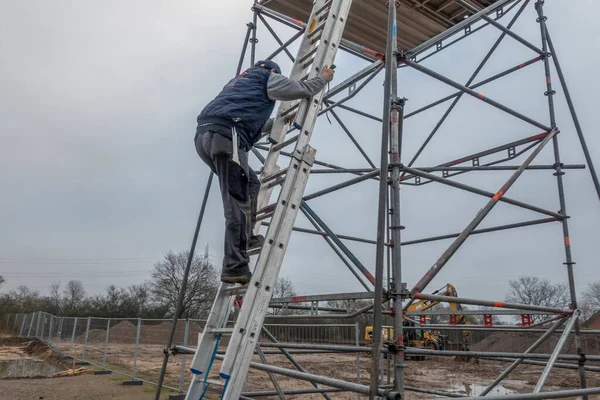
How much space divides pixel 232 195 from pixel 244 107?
2.26 ft

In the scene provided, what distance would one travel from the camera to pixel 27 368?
16594 mm

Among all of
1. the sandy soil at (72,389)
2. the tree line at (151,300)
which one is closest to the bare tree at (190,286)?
the tree line at (151,300)

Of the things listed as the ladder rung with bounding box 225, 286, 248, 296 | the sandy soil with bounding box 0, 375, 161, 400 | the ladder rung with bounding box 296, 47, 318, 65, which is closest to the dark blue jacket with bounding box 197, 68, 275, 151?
the ladder rung with bounding box 296, 47, 318, 65

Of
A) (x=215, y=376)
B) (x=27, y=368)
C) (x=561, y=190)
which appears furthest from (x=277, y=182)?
(x=27, y=368)

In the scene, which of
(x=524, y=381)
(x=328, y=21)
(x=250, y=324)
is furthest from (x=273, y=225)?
(x=524, y=381)

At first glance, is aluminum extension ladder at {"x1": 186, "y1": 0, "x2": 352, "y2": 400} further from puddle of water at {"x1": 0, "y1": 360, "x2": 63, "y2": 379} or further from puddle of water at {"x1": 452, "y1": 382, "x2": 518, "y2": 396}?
puddle of water at {"x1": 0, "y1": 360, "x2": 63, "y2": 379}

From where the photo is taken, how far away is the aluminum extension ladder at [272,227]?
262 centimetres

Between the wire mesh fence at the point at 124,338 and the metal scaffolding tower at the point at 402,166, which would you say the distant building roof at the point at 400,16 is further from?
the wire mesh fence at the point at 124,338

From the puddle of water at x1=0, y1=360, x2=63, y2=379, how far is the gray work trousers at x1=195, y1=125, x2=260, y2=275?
14758 mm

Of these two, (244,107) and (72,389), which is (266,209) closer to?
(244,107)

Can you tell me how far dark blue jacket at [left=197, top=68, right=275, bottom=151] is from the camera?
325 centimetres

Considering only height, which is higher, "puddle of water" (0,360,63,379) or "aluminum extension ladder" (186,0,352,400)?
"aluminum extension ladder" (186,0,352,400)

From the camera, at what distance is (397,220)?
3.54 meters

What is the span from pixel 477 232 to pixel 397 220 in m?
2.11
